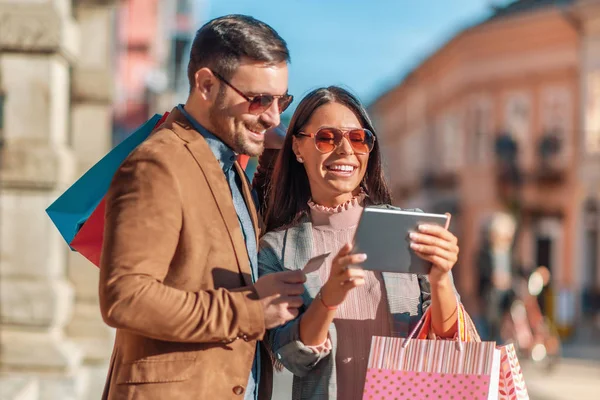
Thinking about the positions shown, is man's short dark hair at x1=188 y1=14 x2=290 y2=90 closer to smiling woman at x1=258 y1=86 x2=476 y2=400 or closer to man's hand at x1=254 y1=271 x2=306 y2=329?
smiling woman at x1=258 y1=86 x2=476 y2=400

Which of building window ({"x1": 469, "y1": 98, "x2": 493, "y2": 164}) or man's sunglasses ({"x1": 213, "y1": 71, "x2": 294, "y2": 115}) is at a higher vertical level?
building window ({"x1": 469, "y1": 98, "x2": 493, "y2": 164})

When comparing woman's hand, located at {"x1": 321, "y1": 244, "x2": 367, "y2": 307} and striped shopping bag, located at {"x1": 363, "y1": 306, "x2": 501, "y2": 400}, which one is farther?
striped shopping bag, located at {"x1": 363, "y1": 306, "x2": 501, "y2": 400}

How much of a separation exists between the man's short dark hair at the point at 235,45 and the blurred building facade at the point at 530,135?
31.4 meters

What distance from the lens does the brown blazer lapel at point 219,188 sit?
2.99 m

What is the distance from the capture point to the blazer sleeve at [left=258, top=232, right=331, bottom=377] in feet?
10.3

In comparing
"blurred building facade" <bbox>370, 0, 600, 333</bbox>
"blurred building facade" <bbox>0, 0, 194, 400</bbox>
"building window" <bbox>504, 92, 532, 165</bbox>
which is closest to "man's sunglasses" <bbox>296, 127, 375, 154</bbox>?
"blurred building facade" <bbox>0, 0, 194, 400</bbox>

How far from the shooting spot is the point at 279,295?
2.88m

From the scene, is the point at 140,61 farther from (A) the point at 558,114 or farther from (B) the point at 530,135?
(A) the point at 558,114

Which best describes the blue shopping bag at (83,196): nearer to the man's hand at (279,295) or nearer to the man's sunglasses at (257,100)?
the man's sunglasses at (257,100)

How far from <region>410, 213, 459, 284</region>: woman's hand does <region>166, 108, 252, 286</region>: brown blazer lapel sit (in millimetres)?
435

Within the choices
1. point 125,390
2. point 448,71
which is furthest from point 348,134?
point 448,71

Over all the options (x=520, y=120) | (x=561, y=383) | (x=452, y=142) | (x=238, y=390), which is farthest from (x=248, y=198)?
(x=452, y=142)

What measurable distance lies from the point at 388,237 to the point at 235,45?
2.04 feet

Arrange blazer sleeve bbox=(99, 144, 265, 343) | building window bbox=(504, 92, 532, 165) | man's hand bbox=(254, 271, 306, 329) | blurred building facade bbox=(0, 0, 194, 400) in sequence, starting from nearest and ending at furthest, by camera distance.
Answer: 1. blazer sleeve bbox=(99, 144, 265, 343)
2. man's hand bbox=(254, 271, 306, 329)
3. blurred building facade bbox=(0, 0, 194, 400)
4. building window bbox=(504, 92, 532, 165)
